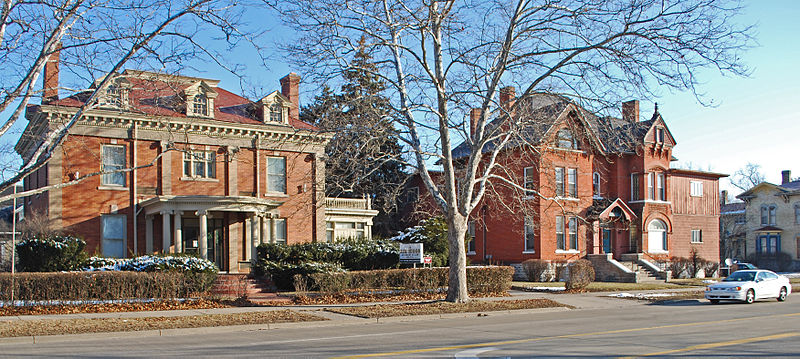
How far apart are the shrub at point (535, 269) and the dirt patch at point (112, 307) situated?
19109 millimetres

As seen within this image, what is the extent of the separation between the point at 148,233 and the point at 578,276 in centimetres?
1924

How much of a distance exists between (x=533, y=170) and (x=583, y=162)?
148 inches

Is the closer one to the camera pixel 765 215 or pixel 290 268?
pixel 290 268

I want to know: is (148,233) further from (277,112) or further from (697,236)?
(697,236)

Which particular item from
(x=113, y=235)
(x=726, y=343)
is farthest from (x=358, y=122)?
(x=113, y=235)

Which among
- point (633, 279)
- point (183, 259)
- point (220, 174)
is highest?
point (220, 174)

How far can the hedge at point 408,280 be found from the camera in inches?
968

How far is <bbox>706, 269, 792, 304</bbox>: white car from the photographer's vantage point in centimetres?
2478

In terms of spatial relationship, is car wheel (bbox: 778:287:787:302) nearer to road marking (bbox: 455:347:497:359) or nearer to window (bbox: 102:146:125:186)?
road marking (bbox: 455:347:497:359)

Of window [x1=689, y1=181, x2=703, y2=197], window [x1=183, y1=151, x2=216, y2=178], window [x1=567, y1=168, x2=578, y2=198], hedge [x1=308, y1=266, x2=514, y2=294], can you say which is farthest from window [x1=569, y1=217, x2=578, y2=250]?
window [x1=183, y1=151, x2=216, y2=178]

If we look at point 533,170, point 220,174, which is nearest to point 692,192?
point 533,170

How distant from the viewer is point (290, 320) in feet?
58.4

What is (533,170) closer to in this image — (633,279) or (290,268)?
(633,279)

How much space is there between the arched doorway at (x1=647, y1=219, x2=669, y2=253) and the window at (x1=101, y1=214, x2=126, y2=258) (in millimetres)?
30102
